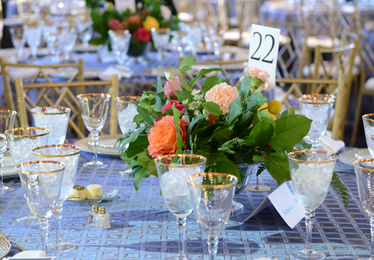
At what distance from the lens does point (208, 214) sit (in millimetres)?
675

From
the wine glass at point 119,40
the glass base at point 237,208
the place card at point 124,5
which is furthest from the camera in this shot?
the place card at point 124,5

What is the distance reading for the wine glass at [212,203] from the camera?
2.18ft

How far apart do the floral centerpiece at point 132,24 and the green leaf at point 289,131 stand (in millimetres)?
2065

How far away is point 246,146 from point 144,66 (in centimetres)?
195

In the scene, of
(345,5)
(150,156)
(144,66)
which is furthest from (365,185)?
(345,5)

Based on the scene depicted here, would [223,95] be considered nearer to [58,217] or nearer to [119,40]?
[58,217]

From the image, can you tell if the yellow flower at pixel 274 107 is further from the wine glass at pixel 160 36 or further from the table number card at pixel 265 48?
the wine glass at pixel 160 36

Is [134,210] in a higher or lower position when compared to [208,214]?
lower

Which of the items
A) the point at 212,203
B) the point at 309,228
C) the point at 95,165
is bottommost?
the point at 95,165

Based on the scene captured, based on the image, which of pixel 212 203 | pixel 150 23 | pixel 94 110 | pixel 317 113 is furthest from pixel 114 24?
pixel 212 203

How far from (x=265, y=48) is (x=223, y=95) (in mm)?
256

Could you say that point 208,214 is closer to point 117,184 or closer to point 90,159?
point 117,184

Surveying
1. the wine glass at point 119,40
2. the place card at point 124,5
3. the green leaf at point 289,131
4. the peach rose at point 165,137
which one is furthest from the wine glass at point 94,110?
the place card at point 124,5

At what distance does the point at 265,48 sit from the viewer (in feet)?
3.63
